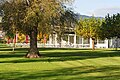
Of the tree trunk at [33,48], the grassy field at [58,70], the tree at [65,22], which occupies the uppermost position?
the tree at [65,22]

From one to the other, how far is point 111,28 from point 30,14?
31.9m

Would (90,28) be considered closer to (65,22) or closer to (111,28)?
(111,28)

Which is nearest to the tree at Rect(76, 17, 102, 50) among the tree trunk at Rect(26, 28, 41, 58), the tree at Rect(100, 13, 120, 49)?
the tree at Rect(100, 13, 120, 49)

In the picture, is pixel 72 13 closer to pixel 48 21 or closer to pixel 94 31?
pixel 48 21

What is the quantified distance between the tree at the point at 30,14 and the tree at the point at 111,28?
2837 cm

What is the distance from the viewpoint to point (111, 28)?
66562 mm

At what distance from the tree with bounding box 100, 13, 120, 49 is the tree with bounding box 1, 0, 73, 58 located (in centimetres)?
2837

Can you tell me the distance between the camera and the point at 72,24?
1657 inches

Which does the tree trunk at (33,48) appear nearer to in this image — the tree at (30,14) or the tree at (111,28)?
the tree at (30,14)

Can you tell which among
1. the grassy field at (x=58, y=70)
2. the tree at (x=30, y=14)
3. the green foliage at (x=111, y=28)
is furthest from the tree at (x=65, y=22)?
the green foliage at (x=111, y=28)

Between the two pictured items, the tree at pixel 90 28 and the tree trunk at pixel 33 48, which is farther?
the tree at pixel 90 28

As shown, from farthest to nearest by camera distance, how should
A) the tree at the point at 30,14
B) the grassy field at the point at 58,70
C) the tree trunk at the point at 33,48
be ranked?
the tree trunk at the point at 33,48, the tree at the point at 30,14, the grassy field at the point at 58,70

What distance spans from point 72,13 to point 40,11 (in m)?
4.94

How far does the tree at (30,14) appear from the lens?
37094 millimetres
